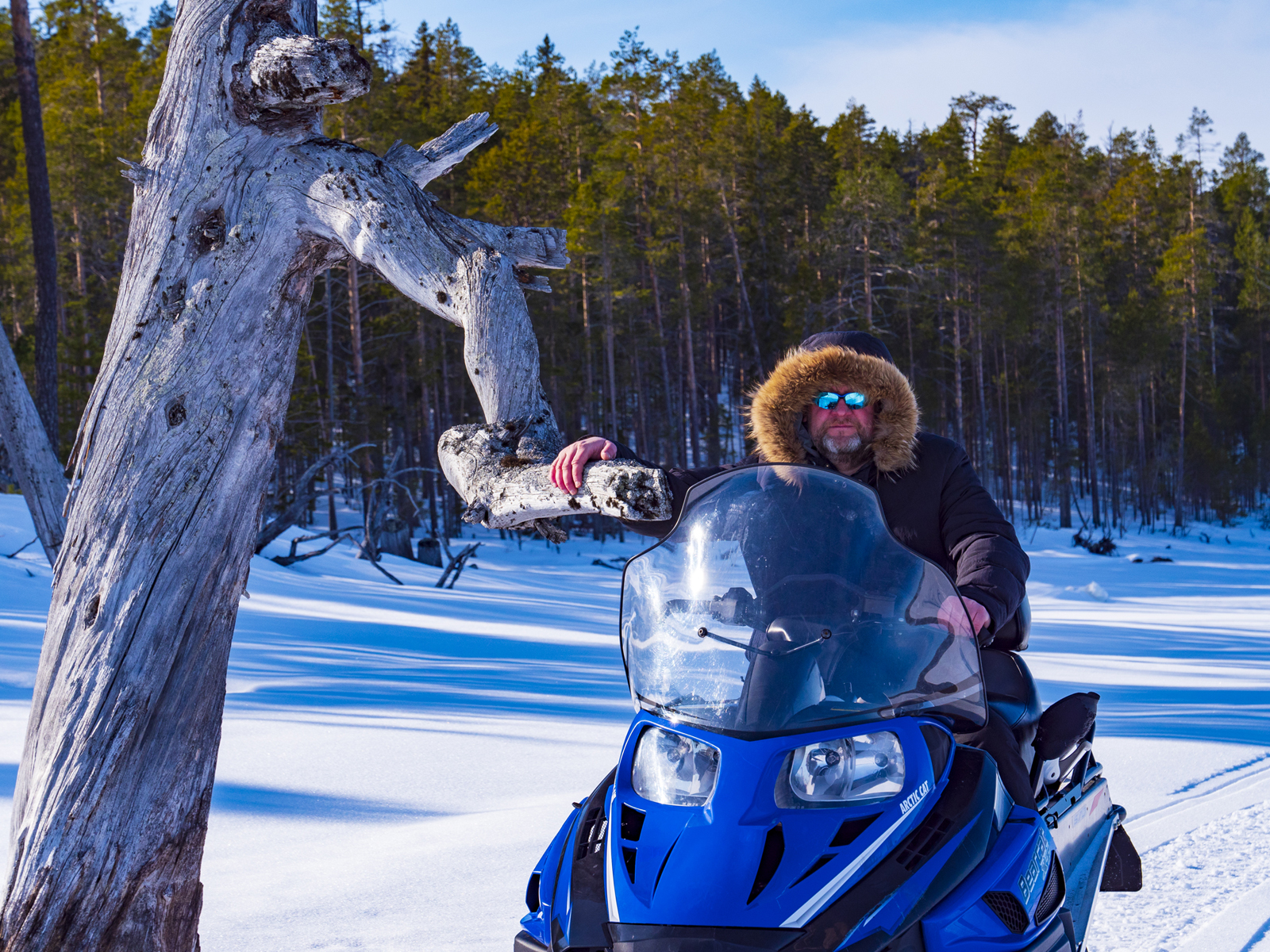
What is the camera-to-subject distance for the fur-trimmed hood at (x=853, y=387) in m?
2.63

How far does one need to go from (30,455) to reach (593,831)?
575 cm

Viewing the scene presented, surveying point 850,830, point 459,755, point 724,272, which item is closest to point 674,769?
point 850,830

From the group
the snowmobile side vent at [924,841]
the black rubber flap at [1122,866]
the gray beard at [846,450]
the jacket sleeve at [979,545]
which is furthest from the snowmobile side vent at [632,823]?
the black rubber flap at [1122,866]

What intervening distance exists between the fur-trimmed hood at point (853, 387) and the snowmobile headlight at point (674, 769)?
3.58 feet

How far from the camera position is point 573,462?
6.26 ft

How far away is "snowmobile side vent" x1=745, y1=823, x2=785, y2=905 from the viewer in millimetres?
1567

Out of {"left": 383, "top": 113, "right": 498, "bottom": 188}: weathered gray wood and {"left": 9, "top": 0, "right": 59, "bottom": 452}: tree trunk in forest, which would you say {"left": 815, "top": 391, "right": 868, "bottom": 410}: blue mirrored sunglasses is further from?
{"left": 9, "top": 0, "right": 59, "bottom": 452}: tree trunk in forest

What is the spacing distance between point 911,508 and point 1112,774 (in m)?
3.03

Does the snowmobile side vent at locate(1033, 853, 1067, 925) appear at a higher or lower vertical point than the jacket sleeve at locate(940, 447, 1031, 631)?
lower

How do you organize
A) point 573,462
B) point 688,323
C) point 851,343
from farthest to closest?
point 688,323 < point 851,343 < point 573,462

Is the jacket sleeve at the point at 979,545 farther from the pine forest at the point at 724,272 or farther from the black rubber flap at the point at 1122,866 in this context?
the pine forest at the point at 724,272

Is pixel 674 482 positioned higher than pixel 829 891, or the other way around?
pixel 674 482

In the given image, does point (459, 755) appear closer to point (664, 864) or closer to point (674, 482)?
point (674, 482)

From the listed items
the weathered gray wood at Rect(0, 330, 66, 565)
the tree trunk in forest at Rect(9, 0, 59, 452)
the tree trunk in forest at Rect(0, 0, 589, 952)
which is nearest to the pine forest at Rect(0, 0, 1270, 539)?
the tree trunk in forest at Rect(9, 0, 59, 452)
